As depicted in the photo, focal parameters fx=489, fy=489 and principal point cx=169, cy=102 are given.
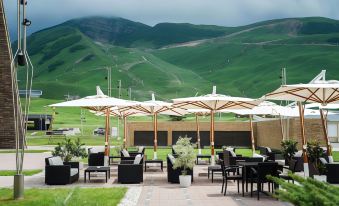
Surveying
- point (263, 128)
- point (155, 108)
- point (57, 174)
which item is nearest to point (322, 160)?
point (57, 174)

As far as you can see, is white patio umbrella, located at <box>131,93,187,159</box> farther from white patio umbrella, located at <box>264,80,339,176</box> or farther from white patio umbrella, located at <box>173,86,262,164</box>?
white patio umbrella, located at <box>264,80,339,176</box>

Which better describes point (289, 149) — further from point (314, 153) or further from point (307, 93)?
point (307, 93)

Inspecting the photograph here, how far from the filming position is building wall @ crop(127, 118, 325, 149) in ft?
113

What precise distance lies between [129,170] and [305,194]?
485 inches

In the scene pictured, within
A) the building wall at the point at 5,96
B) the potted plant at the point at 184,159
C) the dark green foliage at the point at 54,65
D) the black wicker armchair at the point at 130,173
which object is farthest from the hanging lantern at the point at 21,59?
the dark green foliage at the point at 54,65

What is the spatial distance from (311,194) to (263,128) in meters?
38.9

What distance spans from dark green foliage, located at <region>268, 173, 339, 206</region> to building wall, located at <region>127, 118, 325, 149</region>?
30986 mm

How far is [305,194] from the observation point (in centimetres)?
262

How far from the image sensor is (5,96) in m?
32.2

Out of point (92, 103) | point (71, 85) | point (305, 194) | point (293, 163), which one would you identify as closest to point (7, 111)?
point (92, 103)

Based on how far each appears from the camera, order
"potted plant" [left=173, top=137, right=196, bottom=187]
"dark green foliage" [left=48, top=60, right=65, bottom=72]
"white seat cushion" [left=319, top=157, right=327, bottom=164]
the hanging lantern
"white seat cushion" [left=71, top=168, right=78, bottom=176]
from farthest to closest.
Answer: "dark green foliage" [left=48, top=60, right=65, bottom=72], "white seat cushion" [left=71, top=168, right=78, bottom=176], "white seat cushion" [left=319, top=157, right=327, bottom=164], "potted plant" [left=173, top=137, right=196, bottom=187], the hanging lantern

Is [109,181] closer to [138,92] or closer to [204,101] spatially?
[204,101]

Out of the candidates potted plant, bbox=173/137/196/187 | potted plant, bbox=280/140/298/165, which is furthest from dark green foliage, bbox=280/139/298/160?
potted plant, bbox=173/137/196/187

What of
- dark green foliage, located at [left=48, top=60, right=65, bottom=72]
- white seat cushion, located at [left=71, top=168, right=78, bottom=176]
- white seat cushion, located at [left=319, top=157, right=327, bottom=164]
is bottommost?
white seat cushion, located at [left=71, top=168, right=78, bottom=176]
